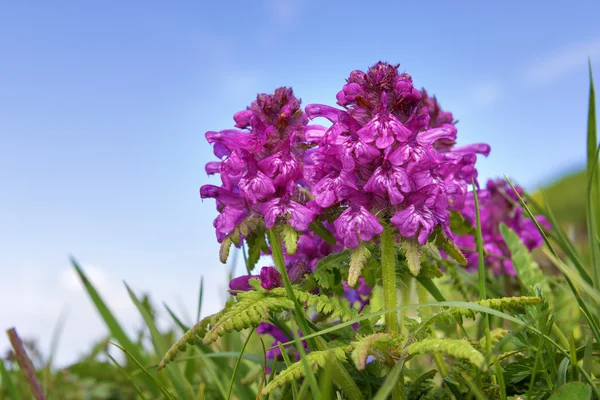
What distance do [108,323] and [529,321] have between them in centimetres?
241

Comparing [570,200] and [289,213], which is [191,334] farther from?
[570,200]

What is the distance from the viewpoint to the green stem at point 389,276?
2463 millimetres

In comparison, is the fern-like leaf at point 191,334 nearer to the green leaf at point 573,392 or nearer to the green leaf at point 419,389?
the green leaf at point 419,389

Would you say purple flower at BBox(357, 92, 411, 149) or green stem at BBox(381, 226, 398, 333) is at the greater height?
purple flower at BBox(357, 92, 411, 149)

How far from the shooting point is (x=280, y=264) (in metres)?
2.37

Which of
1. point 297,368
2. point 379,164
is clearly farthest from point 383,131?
point 297,368

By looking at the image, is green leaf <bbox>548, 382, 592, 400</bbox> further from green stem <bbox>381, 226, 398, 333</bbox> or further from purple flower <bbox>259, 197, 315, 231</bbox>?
purple flower <bbox>259, 197, 315, 231</bbox>

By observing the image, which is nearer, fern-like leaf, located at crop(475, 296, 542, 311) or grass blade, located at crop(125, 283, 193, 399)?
fern-like leaf, located at crop(475, 296, 542, 311)

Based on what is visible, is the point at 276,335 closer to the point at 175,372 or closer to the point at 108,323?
the point at 175,372

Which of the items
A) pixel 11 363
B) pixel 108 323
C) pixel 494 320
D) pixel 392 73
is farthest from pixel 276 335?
pixel 11 363

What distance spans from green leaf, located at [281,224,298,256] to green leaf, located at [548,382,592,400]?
3.62 feet

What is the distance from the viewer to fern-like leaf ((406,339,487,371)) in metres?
1.90

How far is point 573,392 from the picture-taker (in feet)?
6.82

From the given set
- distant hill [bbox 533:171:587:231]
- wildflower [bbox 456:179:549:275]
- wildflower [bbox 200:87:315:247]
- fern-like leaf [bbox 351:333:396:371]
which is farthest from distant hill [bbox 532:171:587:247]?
fern-like leaf [bbox 351:333:396:371]
